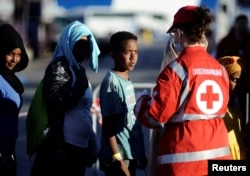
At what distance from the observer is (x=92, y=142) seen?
650cm

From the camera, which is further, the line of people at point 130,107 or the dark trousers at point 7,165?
the dark trousers at point 7,165

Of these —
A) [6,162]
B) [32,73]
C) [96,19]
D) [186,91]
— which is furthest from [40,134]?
[96,19]

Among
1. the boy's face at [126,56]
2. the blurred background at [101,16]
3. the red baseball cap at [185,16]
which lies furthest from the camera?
the blurred background at [101,16]

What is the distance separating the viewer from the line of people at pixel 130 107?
5.49 metres

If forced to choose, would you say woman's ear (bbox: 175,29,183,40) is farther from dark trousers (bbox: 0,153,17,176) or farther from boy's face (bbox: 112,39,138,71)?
dark trousers (bbox: 0,153,17,176)

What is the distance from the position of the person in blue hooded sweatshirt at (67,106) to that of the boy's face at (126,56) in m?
0.27

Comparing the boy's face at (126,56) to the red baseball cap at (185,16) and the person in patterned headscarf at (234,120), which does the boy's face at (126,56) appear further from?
the red baseball cap at (185,16)

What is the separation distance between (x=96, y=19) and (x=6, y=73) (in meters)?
46.8

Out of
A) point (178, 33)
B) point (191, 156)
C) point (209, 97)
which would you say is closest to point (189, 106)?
point (209, 97)

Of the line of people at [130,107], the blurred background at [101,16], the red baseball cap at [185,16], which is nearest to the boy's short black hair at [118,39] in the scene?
the line of people at [130,107]

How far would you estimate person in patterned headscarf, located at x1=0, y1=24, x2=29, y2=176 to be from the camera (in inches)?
248

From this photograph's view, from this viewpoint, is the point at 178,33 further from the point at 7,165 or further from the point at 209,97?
the point at 7,165

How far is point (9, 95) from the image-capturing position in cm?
636

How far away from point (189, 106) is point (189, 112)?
1.4 inches
